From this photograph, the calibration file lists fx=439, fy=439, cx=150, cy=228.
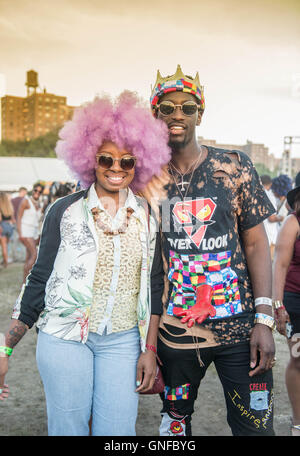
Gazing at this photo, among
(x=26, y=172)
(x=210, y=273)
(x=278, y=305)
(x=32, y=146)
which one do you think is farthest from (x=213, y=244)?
(x=32, y=146)

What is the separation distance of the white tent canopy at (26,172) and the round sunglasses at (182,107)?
19424 mm

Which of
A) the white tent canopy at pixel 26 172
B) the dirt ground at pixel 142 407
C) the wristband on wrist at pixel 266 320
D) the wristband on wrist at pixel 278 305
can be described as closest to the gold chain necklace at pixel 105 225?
the wristband on wrist at pixel 266 320

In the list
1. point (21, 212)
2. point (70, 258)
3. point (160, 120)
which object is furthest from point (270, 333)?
point (21, 212)

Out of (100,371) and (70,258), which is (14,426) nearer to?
(100,371)

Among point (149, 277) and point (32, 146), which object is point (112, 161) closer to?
point (149, 277)

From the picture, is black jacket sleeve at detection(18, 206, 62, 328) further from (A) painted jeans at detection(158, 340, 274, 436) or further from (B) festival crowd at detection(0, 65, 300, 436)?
(A) painted jeans at detection(158, 340, 274, 436)

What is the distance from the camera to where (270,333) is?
233 centimetres

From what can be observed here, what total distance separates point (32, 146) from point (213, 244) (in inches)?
2391

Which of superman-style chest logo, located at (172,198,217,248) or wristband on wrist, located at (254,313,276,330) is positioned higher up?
superman-style chest logo, located at (172,198,217,248)

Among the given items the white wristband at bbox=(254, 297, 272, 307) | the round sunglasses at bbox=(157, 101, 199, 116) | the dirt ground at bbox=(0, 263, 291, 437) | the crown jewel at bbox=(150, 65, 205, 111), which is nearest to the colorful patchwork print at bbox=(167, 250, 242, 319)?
the white wristband at bbox=(254, 297, 272, 307)

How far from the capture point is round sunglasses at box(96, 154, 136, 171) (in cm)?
221

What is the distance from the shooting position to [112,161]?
222cm

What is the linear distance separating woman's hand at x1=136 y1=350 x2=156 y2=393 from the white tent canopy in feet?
64.9
